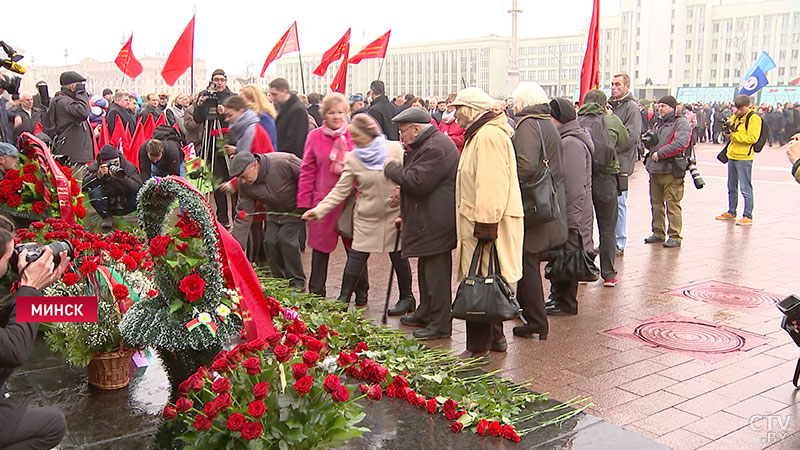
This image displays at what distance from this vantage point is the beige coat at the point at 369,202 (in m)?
6.40

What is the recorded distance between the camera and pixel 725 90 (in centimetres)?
4881

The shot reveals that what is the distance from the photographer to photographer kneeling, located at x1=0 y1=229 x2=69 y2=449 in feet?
9.35

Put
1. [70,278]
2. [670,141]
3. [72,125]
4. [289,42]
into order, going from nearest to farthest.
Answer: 1. [70,278]
2. [670,141]
3. [72,125]
4. [289,42]

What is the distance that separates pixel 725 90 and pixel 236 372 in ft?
167

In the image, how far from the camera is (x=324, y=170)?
6.78 metres

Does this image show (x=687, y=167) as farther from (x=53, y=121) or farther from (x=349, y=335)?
(x=53, y=121)

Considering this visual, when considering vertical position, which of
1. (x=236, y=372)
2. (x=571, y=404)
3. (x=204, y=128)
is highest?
(x=204, y=128)

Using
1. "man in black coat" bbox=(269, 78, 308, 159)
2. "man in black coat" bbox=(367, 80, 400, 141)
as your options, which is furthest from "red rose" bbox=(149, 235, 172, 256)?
"man in black coat" bbox=(367, 80, 400, 141)

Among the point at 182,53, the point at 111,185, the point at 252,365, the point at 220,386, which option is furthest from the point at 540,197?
the point at 182,53

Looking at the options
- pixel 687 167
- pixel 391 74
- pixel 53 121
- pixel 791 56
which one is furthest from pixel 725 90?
pixel 391 74

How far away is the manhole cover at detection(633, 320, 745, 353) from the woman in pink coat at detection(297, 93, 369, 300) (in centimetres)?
269

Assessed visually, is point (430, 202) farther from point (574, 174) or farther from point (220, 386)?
point (220, 386)

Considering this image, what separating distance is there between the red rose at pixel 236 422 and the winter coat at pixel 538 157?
132 inches

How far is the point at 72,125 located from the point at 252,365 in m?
8.50
